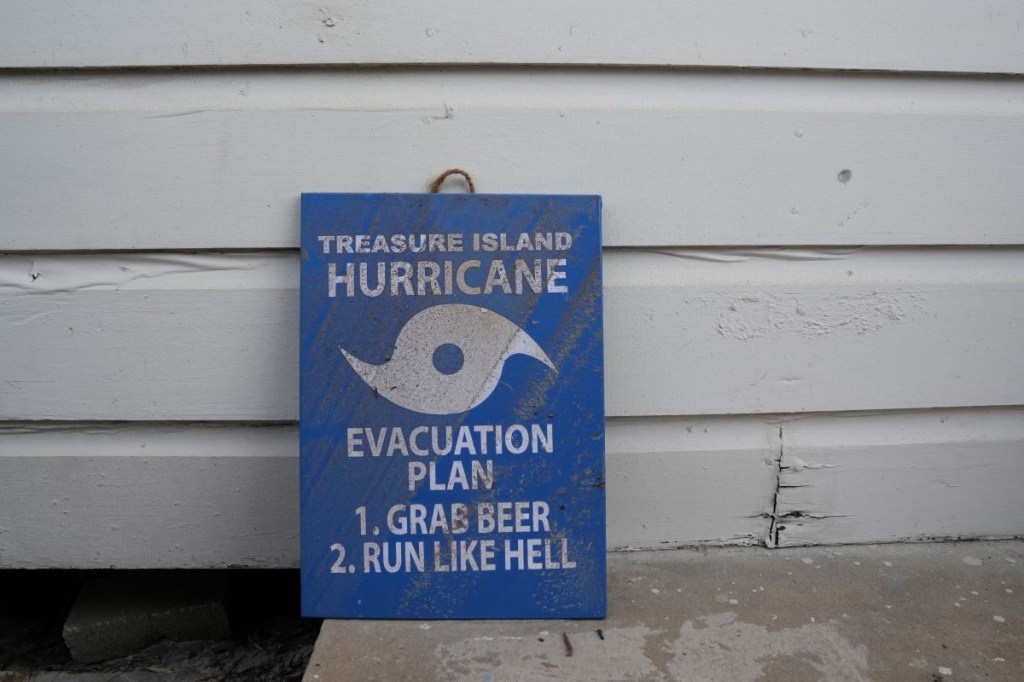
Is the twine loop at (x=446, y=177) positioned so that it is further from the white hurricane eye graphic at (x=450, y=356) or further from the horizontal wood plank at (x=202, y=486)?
the horizontal wood plank at (x=202, y=486)

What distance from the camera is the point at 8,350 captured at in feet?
4.91

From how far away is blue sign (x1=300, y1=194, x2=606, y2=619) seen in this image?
1.42 m

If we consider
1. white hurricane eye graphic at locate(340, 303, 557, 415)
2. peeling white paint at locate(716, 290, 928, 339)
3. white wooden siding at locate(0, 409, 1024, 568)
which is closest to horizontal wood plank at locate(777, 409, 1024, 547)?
white wooden siding at locate(0, 409, 1024, 568)

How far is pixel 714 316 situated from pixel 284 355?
919 mm

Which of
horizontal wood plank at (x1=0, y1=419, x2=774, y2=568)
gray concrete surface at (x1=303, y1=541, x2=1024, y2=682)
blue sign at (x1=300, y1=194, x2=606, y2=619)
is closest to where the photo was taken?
gray concrete surface at (x1=303, y1=541, x2=1024, y2=682)

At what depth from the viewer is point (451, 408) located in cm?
143

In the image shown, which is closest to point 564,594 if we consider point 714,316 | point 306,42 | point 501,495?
point 501,495

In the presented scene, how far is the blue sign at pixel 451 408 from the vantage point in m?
1.42

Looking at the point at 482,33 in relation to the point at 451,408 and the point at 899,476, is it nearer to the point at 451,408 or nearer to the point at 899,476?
the point at 451,408

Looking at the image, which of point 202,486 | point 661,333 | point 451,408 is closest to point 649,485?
point 661,333

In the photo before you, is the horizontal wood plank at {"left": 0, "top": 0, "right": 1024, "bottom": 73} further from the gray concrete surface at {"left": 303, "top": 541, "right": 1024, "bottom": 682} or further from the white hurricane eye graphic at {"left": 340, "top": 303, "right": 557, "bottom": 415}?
the gray concrete surface at {"left": 303, "top": 541, "right": 1024, "bottom": 682}

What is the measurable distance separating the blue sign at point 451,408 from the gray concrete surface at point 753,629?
85 millimetres

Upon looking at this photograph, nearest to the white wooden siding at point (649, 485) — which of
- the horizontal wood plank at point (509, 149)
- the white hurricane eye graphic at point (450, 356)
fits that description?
the white hurricane eye graphic at point (450, 356)

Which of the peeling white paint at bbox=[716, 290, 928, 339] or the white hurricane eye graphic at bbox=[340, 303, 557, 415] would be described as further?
the peeling white paint at bbox=[716, 290, 928, 339]
